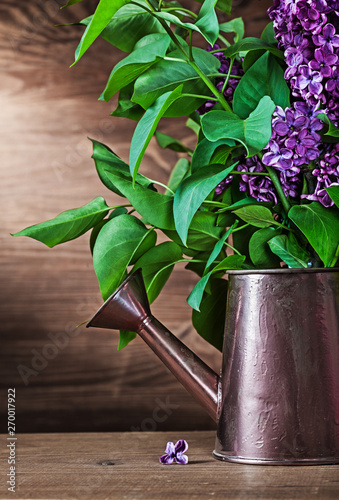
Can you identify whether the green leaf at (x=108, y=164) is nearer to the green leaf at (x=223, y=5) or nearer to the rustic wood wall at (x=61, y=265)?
the green leaf at (x=223, y=5)

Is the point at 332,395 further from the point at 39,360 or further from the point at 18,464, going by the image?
the point at 39,360

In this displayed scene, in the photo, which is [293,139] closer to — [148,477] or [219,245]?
[219,245]

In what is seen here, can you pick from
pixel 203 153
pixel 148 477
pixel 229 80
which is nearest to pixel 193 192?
pixel 203 153

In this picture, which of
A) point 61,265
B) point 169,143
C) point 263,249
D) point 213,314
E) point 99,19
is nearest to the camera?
point 99,19

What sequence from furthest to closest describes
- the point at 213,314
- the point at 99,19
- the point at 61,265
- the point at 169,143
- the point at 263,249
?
the point at 61,265 → the point at 169,143 → the point at 213,314 → the point at 263,249 → the point at 99,19

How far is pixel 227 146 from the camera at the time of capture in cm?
63

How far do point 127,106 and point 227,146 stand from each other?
15 centimetres

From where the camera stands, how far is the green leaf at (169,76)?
0.63 m

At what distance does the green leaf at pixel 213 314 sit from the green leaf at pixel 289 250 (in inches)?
5.1

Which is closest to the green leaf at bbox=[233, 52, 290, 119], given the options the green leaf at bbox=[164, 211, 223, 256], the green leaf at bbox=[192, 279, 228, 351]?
the green leaf at bbox=[164, 211, 223, 256]

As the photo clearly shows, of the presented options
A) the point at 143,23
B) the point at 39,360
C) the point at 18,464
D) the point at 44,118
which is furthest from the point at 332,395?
the point at 44,118

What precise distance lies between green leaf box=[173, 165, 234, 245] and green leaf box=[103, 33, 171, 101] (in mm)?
123

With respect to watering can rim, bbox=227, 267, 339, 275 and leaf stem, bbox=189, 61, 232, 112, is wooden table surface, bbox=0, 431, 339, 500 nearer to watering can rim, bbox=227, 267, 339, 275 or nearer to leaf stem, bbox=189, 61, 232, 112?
watering can rim, bbox=227, 267, 339, 275

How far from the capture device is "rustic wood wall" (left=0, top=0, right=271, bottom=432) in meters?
1.03
